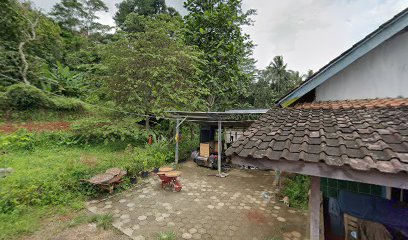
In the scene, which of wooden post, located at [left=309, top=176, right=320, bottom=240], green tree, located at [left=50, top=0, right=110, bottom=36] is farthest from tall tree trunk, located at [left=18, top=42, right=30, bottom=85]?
wooden post, located at [left=309, top=176, right=320, bottom=240]

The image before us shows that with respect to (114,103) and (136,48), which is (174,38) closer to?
(136,48)

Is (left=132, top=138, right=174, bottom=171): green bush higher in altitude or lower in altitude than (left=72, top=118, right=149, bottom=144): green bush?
lower

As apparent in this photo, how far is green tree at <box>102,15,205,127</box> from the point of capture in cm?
1171

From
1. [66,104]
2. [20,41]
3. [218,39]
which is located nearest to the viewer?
[66,104]

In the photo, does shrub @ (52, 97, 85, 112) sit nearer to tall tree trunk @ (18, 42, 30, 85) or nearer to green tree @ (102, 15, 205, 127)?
tall tree trunk @ (18, 42, 30, 85)

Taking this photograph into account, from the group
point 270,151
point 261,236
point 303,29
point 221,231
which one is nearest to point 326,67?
point 270,151

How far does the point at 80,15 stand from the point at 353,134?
122ft

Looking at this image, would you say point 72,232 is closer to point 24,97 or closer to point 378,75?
point 378,75

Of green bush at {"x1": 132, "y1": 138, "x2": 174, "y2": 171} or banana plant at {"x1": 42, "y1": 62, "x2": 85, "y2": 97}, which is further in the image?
banana plant at {"x1": 42, "y1": 62, "x2": 85, "y2": 97}

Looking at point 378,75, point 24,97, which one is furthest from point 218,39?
point 24,97

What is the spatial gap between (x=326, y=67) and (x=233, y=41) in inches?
497

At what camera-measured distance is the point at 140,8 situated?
84.9 ft

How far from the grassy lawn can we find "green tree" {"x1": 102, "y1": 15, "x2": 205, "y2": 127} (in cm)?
427

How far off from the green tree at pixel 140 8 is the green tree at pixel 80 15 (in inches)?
130
